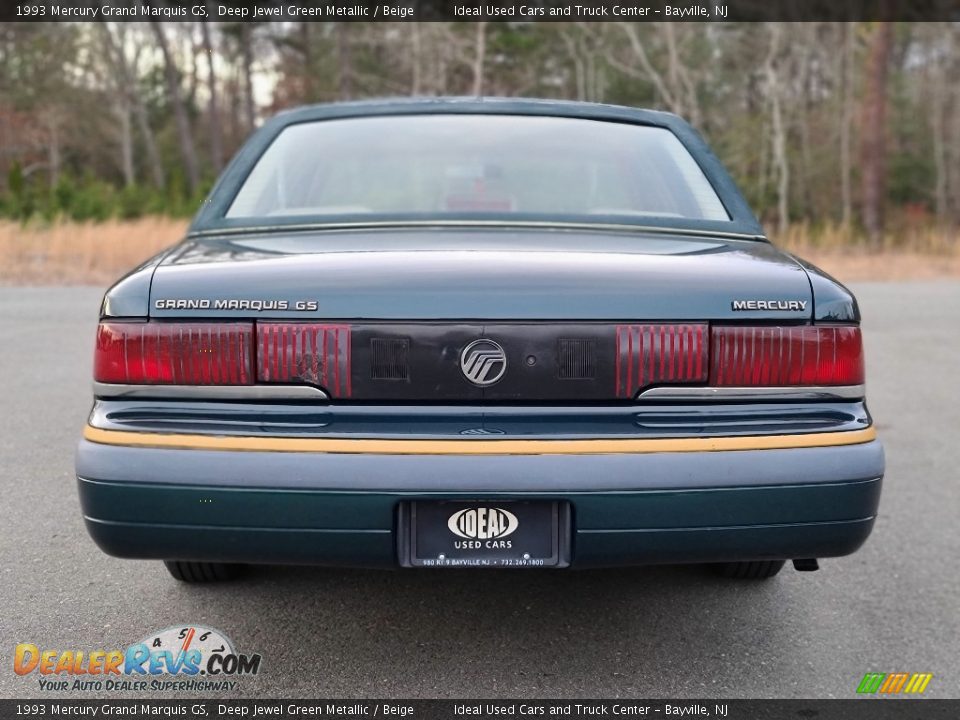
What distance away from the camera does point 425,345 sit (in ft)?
6.82

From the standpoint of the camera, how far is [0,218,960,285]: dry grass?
13062 millimetres

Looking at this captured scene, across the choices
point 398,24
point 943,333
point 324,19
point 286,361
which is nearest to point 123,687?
point 286,361

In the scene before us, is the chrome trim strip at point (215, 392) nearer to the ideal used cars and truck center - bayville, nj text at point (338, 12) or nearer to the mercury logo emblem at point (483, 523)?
the mercury logo emblem at point (483, 523)

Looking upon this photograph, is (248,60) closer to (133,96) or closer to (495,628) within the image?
(133,96)

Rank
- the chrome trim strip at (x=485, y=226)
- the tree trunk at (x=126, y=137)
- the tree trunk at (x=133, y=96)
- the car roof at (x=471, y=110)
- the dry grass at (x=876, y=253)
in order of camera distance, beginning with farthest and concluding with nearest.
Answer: the tree trunk at (x=126, y=137) < the tree trunk at (x=133, y=96) < the dry grass at (x=876, y=253) < the car roof at (x=471, y=110) < the chrome trim strip at (x=485, y=226)

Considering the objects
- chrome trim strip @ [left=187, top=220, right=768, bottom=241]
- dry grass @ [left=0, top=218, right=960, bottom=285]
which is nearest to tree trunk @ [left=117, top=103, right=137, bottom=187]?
dry grass @ [left=0, top=218, right=960, bottom=285]

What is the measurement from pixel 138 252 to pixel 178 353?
13.9 meters

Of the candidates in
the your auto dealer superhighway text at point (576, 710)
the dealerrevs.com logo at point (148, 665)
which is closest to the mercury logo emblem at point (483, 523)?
the your auto dealer superhighway text at point (576, 710)

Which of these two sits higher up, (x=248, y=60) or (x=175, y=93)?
(x=248, y=60)

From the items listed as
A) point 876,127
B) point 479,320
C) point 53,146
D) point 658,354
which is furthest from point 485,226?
point 53,146

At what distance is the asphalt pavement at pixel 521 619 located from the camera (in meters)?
2.40

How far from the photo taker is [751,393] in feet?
7.07

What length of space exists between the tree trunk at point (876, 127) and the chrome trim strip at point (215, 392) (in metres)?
19.2
